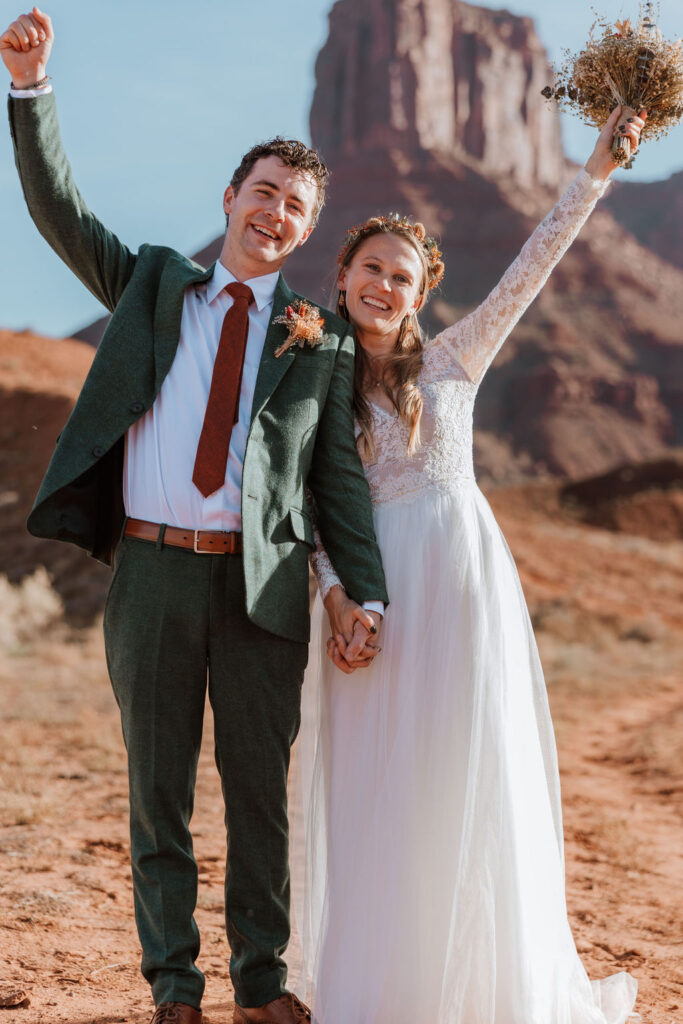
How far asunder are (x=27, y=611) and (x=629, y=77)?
13.7 metres

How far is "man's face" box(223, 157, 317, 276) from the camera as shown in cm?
308

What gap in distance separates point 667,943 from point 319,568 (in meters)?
2.65

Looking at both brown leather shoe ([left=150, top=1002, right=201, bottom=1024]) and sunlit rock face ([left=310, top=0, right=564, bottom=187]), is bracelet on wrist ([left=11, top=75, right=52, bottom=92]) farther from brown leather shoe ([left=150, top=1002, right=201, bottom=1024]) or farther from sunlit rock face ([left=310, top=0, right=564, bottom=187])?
sunlit rock face ([left=310, top=0, right=564, bottom=187])

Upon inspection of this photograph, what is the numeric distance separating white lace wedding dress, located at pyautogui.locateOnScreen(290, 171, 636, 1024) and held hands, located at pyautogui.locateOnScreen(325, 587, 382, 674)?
106 millimetres

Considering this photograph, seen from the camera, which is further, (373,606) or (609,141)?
(609,141)

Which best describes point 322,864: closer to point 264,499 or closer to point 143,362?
point 264,499

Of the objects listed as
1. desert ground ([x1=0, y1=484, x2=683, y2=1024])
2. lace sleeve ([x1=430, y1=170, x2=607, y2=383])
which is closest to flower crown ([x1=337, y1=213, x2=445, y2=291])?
lace sleeve ([x1=430, y1=170, x2=607, y2=383])

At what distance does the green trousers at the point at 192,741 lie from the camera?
9.48 ft

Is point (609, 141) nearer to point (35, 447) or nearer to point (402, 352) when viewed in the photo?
point (402, 352)

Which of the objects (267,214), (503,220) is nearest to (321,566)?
(267,214)

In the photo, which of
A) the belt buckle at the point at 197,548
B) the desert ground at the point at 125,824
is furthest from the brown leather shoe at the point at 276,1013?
the belt buckle at the point at 197,548

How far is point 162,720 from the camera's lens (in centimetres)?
291

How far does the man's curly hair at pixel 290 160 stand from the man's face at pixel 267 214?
2 centimetres

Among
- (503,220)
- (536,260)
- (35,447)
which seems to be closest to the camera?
(536,260)
